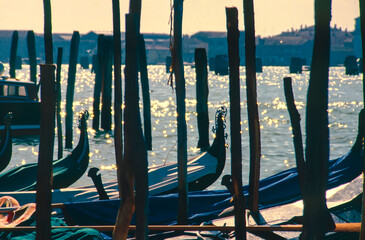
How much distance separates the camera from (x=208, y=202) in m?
5.77

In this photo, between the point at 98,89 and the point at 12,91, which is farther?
the point at 98,89

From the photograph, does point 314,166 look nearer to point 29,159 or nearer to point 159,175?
point 159,175

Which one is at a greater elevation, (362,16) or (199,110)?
(362,16)

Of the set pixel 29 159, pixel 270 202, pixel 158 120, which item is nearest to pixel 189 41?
pixel 158 120

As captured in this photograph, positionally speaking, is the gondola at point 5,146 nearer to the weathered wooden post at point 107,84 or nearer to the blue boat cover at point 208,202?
the blue boat cover at point 208,202

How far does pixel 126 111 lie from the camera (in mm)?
3352

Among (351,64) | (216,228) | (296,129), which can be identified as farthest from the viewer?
(351,64)

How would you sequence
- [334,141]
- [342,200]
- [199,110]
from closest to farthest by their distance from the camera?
1. [342,200]
2. [199,110]
3. [334,141]

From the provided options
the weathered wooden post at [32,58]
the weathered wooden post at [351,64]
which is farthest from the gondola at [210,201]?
the weathered wooden post at [351,64]

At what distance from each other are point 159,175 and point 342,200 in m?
2.35

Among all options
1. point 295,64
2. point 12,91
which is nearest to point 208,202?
point 12,91

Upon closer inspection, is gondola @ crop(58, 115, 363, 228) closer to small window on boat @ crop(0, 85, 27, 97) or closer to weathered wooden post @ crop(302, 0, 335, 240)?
weathered wooden post @ crop(302, 0, 335, 240)

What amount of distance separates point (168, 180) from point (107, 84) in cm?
786

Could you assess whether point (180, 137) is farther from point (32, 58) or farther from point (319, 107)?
point (32, 58)
